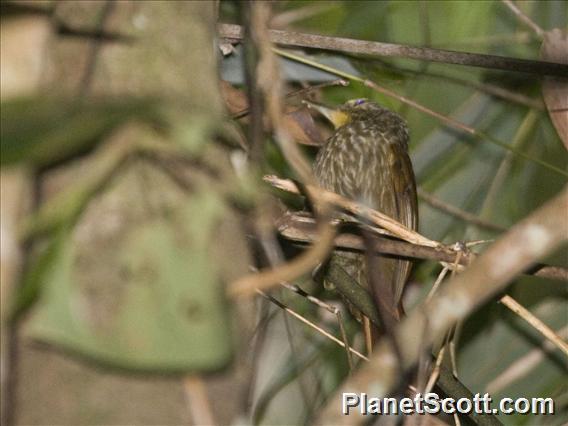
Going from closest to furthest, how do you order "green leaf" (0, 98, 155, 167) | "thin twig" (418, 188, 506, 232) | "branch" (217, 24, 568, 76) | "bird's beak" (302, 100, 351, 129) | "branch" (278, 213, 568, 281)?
"green leaf" (0, 98, 155, 167) < "branch" (278, 213, 568, 281) < "branch" (217, 24, 568, 76) < "thin twig" (418, 188, 506, 232) < "bird's beak" (302, 100, 351, 129)

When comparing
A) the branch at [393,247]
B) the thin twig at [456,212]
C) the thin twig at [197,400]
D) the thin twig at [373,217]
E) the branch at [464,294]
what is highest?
the branch at [464,294]

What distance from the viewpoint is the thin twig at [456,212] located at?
3184mm

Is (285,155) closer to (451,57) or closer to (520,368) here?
(451,57)

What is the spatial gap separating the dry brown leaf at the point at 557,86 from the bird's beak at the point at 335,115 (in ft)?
2.72

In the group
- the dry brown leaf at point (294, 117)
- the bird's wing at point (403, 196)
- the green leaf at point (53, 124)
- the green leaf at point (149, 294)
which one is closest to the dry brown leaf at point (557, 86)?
the bird's wing at point (403, 196)

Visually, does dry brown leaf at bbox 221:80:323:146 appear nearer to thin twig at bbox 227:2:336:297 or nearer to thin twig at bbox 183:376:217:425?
thin twig at bbox 227:2:336:297

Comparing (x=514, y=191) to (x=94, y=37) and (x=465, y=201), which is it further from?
(x=94, y=37)

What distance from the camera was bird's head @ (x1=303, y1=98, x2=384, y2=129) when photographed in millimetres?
3535

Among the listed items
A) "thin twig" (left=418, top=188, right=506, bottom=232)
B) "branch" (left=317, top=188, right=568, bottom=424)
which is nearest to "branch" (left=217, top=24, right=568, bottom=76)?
"thin twig" (left=418, top=188, right=506, bottom=232)

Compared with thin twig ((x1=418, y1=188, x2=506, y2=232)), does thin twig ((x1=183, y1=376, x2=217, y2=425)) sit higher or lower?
higher

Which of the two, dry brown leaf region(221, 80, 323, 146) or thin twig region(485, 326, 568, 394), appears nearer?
dry brown leaf region(221, 80, 323, 146)

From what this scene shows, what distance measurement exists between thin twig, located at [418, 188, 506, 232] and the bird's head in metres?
0.34

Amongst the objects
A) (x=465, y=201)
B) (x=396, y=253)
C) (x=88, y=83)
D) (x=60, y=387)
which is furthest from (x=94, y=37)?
(x=465, y=201)

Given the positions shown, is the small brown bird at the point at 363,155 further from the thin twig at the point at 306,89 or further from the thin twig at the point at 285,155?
the thin twig at the point at 285,155
